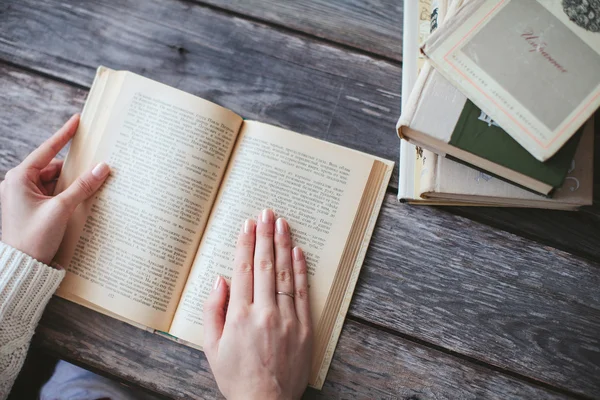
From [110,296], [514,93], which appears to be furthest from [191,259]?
[514,93]

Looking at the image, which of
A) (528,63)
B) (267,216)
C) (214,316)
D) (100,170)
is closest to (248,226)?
(267,216)

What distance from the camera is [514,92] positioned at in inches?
21.6

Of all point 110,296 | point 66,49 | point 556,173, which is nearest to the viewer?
point 556,173

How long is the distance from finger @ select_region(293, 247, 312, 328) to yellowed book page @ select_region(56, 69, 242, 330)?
166 millimetres

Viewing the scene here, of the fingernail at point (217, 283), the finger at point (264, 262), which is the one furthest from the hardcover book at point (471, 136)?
the fingernail at point (217, 283)

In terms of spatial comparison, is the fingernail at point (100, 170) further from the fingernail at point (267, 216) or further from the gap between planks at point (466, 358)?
the gap between planks at point (466, 358)

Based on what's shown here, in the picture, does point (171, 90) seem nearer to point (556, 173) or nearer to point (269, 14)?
point (269, 14)

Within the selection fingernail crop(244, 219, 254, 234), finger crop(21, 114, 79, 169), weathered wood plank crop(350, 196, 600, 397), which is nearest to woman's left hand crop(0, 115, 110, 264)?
finger crop(21, 114, 79, 169)

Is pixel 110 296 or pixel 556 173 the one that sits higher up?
pixel 556 173

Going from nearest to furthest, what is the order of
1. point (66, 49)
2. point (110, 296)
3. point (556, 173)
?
point (556, 173), point (110, 296), point (66, 49)

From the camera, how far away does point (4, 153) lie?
2.47 feet

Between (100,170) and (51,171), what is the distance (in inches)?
4.3

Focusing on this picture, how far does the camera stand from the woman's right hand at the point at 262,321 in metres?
0.65

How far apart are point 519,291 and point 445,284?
12 centimetres
